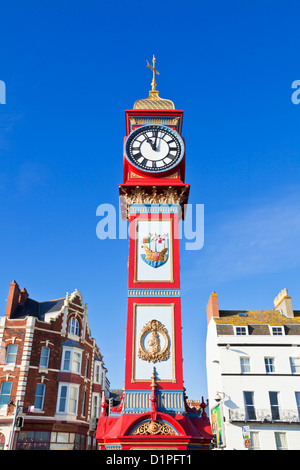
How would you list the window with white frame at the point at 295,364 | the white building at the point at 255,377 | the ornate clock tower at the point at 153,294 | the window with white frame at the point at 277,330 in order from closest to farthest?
1. the ornate clock tower at the point at 153,294
2. the white building at the point at 255,377
3. the window with white frame at the point at 295,364
4. the window with white frame at the point at 277,330

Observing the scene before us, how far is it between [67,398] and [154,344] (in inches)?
730

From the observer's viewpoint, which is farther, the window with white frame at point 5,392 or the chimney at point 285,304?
the chimney at point 285,304

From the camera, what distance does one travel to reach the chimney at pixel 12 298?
35.7 meters

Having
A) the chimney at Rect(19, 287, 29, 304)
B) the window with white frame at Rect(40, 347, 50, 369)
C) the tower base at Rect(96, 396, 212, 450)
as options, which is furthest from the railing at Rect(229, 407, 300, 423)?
the chimney at Rect(19, 287, 29, 304)

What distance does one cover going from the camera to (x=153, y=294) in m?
20.4

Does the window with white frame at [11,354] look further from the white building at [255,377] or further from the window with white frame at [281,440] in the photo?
the window with white frame at [281,440]

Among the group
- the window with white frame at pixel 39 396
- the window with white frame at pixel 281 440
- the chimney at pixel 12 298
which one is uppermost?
the chimney at pixel 12 298

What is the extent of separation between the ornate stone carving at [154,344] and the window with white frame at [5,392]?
18.2 metres

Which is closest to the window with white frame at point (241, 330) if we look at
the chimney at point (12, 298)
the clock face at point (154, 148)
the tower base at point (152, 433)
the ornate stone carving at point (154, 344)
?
the ornate stone carving at point (154, 344)

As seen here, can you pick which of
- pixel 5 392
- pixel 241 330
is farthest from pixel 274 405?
pixel 5 392

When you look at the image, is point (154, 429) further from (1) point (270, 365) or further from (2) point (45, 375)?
(1) point (270, 365)

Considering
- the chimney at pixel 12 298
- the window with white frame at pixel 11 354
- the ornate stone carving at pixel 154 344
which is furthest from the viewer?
the chimney at pixel 12 298

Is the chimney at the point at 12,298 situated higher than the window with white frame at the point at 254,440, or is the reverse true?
the chimney at the point at 12,298
